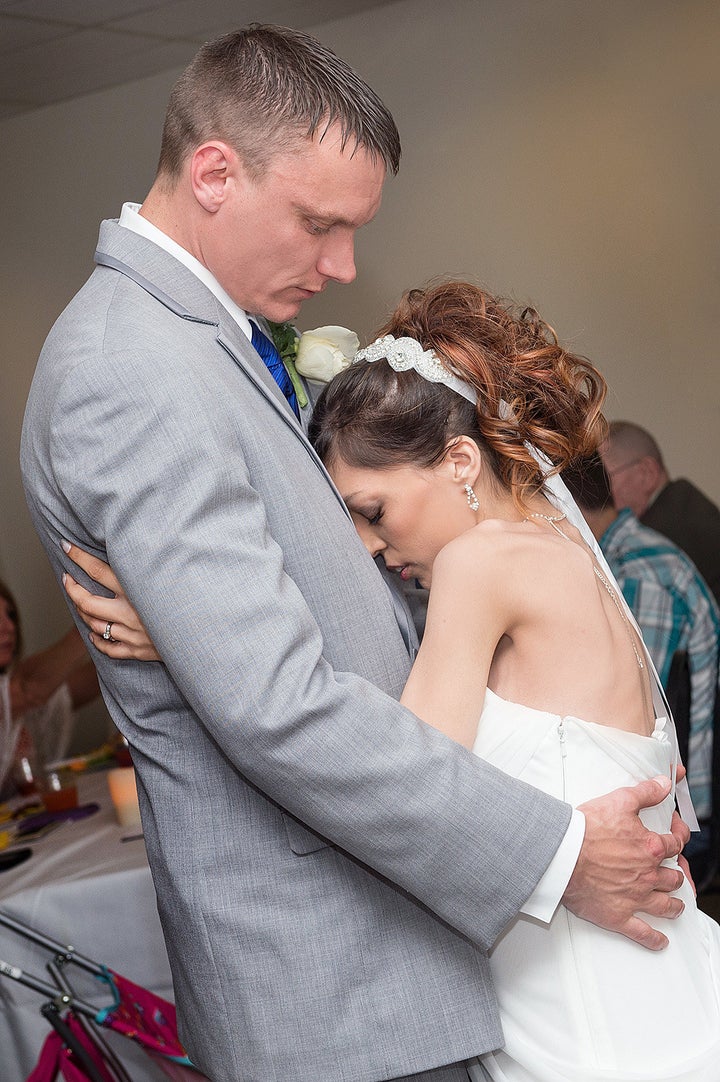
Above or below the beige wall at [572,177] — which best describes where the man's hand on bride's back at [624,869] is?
below

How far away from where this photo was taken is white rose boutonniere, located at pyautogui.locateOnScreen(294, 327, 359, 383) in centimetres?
181

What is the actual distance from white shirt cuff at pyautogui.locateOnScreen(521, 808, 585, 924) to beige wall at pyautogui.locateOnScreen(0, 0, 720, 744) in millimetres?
3830

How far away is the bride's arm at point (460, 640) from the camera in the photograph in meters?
1.42

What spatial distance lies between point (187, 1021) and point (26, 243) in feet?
15.8

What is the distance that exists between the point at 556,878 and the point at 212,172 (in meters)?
0.98

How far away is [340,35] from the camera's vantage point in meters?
4.92

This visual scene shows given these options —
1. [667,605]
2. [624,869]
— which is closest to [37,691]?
[667,605]

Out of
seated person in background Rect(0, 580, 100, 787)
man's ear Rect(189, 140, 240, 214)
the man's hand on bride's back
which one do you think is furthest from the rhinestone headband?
seated person in background Rect(0, 580, 100, 787)

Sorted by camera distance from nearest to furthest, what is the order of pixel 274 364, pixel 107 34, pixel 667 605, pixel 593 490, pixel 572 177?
pixel 274 364 → pixel 593 490 → pixel 667 605 → pixel 107 34 → pixel 572 177

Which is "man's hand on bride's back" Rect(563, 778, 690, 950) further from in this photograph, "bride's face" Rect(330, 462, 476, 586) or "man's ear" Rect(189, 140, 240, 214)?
"man's ear" Rect(189, 140, 240, 214)

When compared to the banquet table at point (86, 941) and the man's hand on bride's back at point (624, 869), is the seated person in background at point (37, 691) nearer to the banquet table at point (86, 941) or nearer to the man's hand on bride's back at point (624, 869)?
the banquet table at point (86, 941)

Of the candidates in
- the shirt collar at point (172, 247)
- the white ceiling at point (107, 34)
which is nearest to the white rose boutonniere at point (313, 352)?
the shirt collar at point (172, 247)

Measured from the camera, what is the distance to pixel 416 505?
1616 millimetres

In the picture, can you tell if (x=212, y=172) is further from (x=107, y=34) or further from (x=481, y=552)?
(x=107, y=34)
